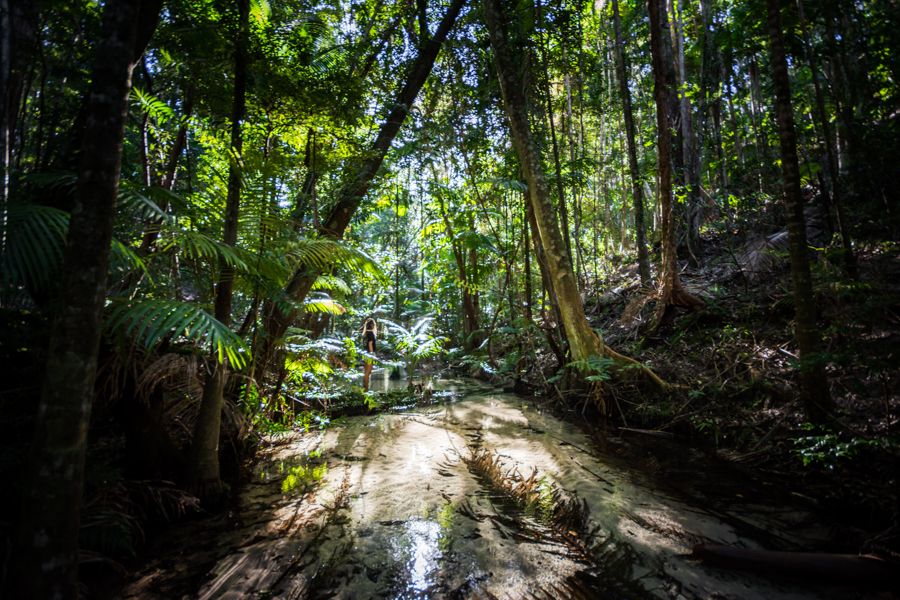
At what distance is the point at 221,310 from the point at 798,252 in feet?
17.5

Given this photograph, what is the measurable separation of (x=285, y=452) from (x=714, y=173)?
14220 millimetres

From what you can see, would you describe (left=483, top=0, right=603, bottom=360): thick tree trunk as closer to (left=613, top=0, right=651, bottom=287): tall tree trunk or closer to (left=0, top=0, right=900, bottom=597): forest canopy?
(left=0, top=0, right=900, bottom=597): forest canopy

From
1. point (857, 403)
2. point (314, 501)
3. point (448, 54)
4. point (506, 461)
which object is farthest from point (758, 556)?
point (448, 54)

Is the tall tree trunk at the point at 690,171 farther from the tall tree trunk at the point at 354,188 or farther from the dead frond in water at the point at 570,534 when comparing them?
the dead frond in water at the point at 570,534

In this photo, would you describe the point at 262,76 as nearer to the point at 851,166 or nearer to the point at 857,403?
the point at 857,403

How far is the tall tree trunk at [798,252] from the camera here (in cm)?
382

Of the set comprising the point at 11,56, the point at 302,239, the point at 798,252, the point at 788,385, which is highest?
the point at 11,56

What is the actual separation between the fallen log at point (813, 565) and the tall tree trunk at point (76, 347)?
10.6 feet

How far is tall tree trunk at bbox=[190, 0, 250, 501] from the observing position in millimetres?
3352

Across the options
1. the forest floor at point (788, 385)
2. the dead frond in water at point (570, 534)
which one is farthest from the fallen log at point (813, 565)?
the dead frond in water at point (570, 534)

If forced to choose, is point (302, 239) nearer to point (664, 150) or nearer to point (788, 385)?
point (788, 385)

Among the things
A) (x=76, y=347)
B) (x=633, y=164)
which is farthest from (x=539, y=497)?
(x=633, y=164)

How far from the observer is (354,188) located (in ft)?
17.9

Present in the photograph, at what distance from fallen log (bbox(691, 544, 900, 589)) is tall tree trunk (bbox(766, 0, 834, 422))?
205 cm
